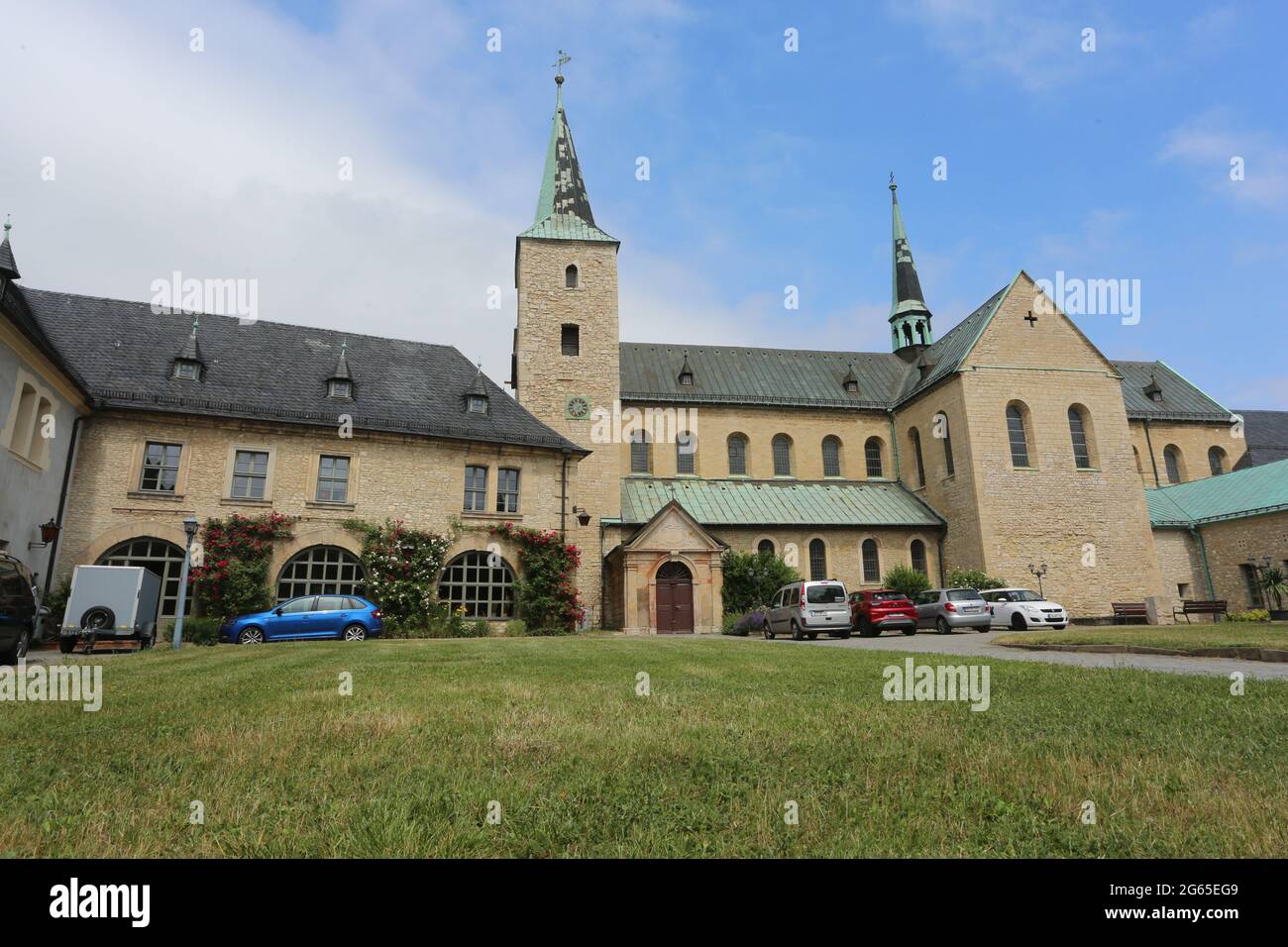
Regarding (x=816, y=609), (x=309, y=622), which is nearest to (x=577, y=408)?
(x=816, y=609)

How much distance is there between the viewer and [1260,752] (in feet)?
13.2

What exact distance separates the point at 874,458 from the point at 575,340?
61.7 feet

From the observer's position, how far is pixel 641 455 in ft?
124

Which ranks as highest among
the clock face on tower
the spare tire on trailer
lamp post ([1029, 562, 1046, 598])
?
the clock face on tower

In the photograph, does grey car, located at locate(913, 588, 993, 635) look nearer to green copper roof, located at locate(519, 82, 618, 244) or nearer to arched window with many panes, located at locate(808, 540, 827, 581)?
arched window with many panes, located at locate(808, 540, 827, 581)

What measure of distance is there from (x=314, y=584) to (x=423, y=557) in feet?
11.8

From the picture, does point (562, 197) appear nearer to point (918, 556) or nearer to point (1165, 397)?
point (918, 556)

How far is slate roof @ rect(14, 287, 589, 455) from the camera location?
76.0 ft

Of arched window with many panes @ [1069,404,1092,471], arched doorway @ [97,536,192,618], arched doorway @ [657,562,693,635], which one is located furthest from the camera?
arched window with many panes @ [1069,404,1092,471]

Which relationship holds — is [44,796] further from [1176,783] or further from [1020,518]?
[1020,518]

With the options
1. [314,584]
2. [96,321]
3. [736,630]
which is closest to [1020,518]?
[736,630]

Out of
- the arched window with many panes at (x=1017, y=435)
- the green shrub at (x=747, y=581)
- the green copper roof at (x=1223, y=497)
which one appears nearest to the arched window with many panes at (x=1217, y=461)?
the green copper roof at (x=1223, y=497)

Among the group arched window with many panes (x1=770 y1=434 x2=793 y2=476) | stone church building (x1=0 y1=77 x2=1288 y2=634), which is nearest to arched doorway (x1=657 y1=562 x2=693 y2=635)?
stone church building (x1=0 y1=77 x2=1288 y2=634)

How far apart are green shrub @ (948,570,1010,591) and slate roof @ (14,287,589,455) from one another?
60.1 feet
